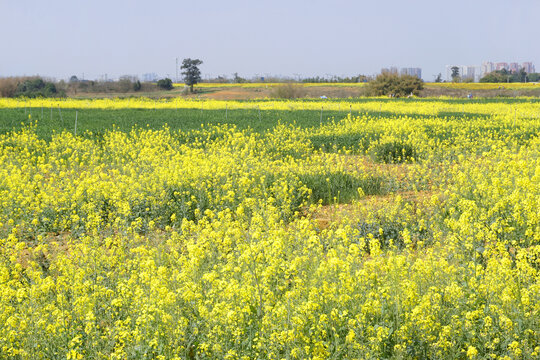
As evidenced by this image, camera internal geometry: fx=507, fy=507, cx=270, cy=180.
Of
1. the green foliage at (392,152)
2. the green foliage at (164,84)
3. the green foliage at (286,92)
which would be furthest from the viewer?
the green foliage at (164,84)

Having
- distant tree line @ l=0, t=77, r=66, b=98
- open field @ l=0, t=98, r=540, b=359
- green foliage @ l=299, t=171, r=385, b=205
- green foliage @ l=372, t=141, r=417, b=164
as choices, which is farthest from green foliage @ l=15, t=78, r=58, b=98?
open field @ l=0, t=98, r=540, b=359

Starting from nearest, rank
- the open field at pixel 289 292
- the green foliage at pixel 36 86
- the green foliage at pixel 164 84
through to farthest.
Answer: the open field at pixel 289 292 < the green foliage at pixel 36 86 < the green foliage at pixel 164 84

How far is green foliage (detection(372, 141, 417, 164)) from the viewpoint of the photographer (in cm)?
1650

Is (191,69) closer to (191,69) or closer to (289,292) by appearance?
(191,69)

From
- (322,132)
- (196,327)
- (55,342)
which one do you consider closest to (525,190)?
(196,327)

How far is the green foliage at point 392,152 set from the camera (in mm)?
16500

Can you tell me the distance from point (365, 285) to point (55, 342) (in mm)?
2965

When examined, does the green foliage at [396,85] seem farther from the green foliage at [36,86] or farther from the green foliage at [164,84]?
the green foliage at [36,86]

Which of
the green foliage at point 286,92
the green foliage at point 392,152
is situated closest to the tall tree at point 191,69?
the green foliage at point 286,92

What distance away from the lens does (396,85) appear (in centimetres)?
6309

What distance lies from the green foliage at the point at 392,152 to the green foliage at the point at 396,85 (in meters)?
47.2

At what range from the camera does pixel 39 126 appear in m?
24.6

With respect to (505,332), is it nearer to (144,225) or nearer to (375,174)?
(144,225)

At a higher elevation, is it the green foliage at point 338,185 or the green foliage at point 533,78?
the green foliage at point 533,78
